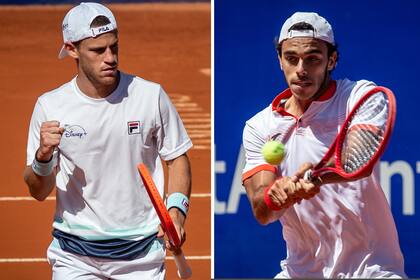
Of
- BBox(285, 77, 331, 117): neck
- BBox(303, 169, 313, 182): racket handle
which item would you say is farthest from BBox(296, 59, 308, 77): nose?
BBox(303, 169, 313, 182): racket handle

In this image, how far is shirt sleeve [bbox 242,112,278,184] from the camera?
19.5ft

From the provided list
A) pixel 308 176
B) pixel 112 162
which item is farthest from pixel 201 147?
pixel 308 176

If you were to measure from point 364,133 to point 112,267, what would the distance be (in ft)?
4.74

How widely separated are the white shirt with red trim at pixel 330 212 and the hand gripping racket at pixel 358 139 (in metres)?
0.21

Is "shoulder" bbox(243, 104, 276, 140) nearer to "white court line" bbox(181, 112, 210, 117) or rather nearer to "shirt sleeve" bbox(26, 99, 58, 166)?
"shirt sleeve" bbox(26, 99, 58, 166)

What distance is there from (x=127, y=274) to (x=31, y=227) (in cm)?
423

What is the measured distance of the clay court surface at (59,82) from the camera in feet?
32.0

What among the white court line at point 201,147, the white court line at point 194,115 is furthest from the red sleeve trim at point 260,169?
the white court line at point 194,115

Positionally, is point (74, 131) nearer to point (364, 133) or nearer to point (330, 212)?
point (330, 212)

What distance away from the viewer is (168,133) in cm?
609

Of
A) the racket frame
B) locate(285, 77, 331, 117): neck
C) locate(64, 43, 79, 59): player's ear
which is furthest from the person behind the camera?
locate(64, 43, 79, 59): player's ear

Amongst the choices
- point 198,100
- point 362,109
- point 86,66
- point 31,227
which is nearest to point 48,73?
point 198,100

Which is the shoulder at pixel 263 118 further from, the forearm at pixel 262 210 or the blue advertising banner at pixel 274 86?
the blue advertising banner at pixel 274 86

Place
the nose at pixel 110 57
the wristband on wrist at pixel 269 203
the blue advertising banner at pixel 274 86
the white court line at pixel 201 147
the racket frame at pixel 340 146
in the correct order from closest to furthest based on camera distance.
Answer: the racket frame at pixel 340 146 < the wristband on wrist at pixel 269 203 < the nose at pixel 110 57 < the blue advertising banner at pixel 274 86 < the white court line at pixel 201 147
